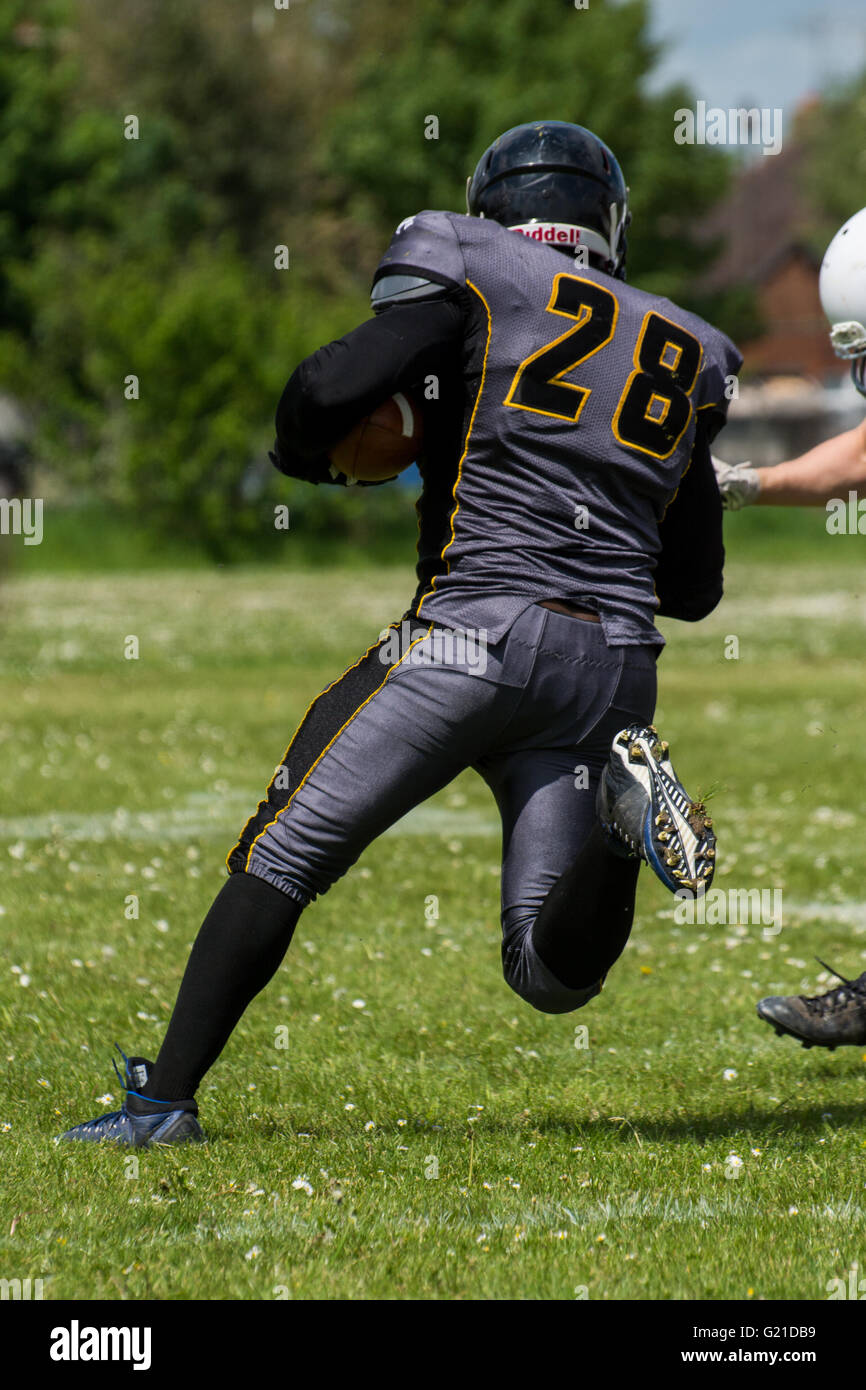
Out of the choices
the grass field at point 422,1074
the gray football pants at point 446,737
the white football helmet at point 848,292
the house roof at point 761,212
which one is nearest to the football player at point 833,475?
the white football helmet at point 848,292

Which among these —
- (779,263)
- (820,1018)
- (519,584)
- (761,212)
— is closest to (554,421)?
(519,584)

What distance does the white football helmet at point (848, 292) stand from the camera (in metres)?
4.52

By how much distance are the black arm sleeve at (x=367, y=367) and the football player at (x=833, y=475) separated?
3.33 feet

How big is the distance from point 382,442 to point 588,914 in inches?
42.9

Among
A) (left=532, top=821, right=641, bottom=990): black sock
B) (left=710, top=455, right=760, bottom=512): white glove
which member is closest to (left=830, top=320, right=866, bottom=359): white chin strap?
(left=710, top=455, right=760, bottom=512): white glove

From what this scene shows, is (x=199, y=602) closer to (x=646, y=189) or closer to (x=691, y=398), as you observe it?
(x=691, y=398)

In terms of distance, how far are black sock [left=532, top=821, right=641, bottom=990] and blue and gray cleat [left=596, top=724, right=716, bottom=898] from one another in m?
0.08

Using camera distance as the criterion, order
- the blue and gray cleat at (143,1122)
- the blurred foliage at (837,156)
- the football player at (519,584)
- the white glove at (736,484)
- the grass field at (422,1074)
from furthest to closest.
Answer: the blurred foliage at (837,156) → the white glove at (736,484) → the blue and gray cleat at (143,1122) → the football player at (519,584) → the grass field at (422,1074)

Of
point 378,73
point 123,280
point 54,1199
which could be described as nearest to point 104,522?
point 123,280

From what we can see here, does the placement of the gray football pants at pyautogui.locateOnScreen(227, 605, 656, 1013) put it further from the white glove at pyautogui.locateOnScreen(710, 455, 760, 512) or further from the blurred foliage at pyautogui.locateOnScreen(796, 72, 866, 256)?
the blurred foliage at pyautogui.locateOnScreen(796, 72, 866, 256)

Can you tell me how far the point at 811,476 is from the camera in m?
4.70

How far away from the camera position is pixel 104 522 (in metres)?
31.0

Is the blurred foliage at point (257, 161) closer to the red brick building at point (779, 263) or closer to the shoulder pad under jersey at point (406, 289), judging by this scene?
the red brick building at point (779, 263)
